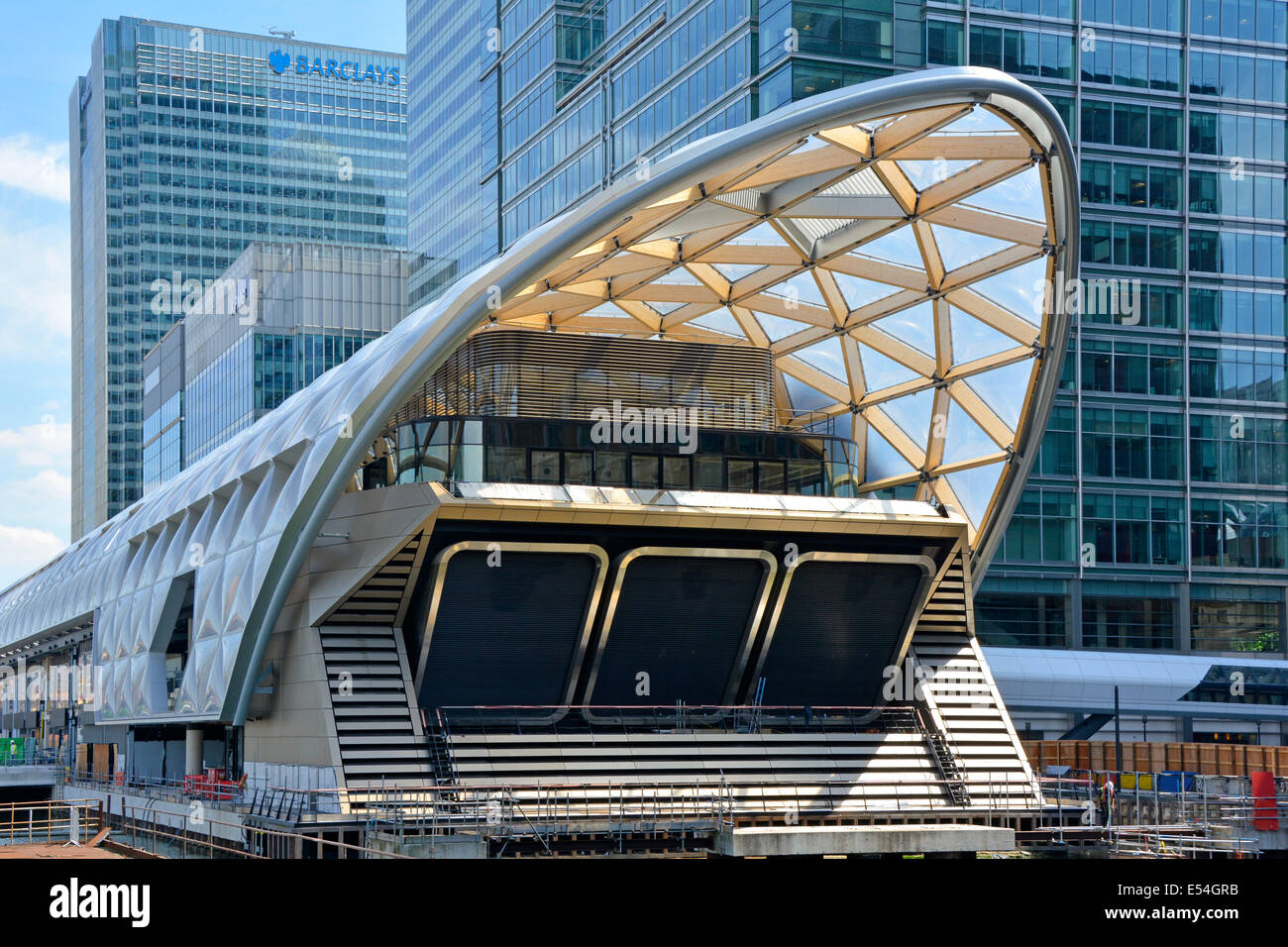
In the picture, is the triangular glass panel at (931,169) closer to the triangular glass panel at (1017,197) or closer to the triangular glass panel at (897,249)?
the triangular glass panel at (1017,197)

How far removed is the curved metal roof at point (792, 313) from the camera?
101 feet

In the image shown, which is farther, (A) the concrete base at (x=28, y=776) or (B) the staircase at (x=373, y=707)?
(A) the concrete base at (x=28, y=776)

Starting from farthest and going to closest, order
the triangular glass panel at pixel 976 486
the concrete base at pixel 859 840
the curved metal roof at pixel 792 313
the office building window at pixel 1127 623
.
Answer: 1. the office building window at pixel 1127 623
2. the triangular glass panel at pixel 976 486
3. the curved metal roof at pixel 792 313
4. the concrete base at pixel 859 840

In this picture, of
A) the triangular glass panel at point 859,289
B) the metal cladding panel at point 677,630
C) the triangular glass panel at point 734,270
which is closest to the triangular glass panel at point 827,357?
the triangular glass panel at point 859,289

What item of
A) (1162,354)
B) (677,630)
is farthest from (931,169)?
(1162,354)

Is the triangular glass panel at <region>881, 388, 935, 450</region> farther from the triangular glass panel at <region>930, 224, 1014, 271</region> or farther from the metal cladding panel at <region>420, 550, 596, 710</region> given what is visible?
the metal cladding panel at <region>420, 550, 596, 710</region>

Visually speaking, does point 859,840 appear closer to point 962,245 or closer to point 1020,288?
point 1020,288

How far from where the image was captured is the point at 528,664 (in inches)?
1558

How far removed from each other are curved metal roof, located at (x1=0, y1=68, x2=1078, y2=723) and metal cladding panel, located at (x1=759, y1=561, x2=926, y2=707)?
4173 millimetres

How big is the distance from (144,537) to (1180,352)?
50.9m

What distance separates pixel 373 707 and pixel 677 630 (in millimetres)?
8536

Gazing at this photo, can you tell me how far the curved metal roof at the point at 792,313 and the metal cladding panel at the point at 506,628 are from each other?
4.43m
